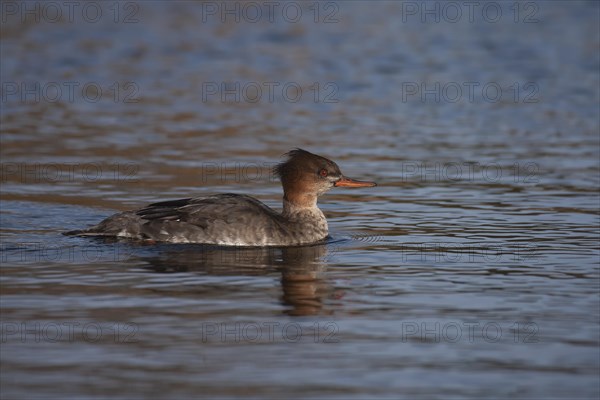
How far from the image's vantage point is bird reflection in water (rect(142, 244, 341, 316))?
930 cm

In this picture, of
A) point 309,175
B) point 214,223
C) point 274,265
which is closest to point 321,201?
point 309,175

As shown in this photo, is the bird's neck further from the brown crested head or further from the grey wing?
the grey wing

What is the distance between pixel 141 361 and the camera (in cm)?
745

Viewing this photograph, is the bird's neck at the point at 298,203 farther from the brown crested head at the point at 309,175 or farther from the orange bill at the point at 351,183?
the orange bill at the point at 351,183

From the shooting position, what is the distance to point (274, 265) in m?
10.6

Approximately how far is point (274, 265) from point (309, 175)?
1800 millimetres

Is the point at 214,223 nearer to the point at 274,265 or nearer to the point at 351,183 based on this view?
the point at 274,265

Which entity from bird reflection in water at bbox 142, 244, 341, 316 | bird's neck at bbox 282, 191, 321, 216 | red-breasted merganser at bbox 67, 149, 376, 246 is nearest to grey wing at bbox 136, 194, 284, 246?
red-breasted merganser at bbox 67, 149, 376, 246

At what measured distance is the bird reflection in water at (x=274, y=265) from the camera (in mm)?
9305

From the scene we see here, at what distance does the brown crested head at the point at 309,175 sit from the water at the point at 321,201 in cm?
53

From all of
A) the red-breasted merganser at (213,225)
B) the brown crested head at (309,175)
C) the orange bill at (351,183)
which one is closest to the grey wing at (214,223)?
the red-breasted merganser at (213,225)

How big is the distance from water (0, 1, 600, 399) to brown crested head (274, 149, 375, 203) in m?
0.53

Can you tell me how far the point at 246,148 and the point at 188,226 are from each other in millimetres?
5281

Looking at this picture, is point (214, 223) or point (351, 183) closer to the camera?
point (214, 223)
